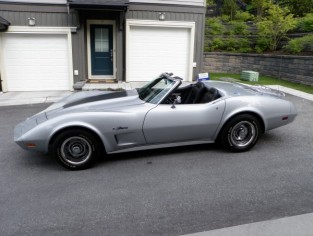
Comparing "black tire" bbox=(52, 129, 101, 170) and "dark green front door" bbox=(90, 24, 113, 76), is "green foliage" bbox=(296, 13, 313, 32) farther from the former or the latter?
"black tire" bbox=(52, 129, 101, 170)

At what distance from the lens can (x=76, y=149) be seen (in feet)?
13.6

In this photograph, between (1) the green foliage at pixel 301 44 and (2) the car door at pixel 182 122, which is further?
(1) the green foliage at pixel 301 44

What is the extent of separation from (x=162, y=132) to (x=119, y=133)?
0.64m

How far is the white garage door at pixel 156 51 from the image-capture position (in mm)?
11992

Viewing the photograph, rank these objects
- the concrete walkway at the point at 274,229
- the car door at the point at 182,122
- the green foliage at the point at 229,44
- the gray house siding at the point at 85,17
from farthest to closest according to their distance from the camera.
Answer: the green foliage at the point at 229,44, the gray house siding at the point at 85,17, the car door at the point at 182,122, the concrete walkway at the point at 274,229

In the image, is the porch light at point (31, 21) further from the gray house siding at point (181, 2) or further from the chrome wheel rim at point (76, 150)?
the chrome wheel rim at point (76, 150)

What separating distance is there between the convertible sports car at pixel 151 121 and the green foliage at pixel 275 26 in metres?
10.3

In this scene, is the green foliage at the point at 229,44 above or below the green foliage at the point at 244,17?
below

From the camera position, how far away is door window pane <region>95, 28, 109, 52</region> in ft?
39.3

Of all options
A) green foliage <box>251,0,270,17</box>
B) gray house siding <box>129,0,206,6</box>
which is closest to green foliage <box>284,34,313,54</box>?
gray house siding <box>129,0,206,6</box>

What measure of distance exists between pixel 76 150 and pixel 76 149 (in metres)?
0.02

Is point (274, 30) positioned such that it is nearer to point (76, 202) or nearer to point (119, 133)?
point (119, 133)

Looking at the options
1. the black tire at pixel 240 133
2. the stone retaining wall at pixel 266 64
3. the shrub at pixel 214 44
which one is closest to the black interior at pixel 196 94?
the black tire at pixel 240 133

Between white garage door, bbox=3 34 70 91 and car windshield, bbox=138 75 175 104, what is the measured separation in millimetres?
7597
